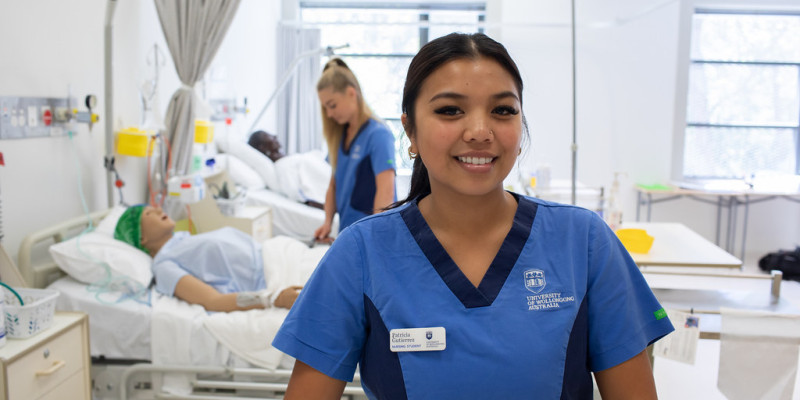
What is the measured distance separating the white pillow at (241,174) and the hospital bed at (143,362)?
229cm

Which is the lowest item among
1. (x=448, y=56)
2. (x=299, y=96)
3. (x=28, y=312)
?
(x=28, y=312)

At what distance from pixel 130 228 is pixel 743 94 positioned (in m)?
5.30

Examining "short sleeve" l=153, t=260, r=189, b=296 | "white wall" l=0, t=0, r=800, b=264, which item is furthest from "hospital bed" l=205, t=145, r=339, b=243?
"short sleeve" l=153, t=260, r=189, b=296

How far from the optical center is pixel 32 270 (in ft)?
7.52

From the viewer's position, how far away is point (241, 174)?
4.64 meters

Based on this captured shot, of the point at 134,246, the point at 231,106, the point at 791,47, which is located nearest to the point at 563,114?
the point at 791,47

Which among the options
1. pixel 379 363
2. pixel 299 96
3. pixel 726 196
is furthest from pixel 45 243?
pixel 726 196

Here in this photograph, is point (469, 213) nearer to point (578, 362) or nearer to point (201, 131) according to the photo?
point (578, 362)

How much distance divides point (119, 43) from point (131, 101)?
30 cm

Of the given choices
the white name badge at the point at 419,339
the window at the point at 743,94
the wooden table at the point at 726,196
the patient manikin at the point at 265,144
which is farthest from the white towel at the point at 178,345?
the window at the point at 743,94

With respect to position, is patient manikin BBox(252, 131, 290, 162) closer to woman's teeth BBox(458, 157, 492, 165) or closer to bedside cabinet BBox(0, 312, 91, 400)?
bedside cabinet BBox(0, 312, 91, 400)

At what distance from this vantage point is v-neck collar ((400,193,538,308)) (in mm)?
941

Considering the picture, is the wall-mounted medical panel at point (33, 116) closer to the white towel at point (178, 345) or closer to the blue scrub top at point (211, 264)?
the blue scrub top at point (211, 264)

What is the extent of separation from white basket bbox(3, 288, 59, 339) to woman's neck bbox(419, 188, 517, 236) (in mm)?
1356
